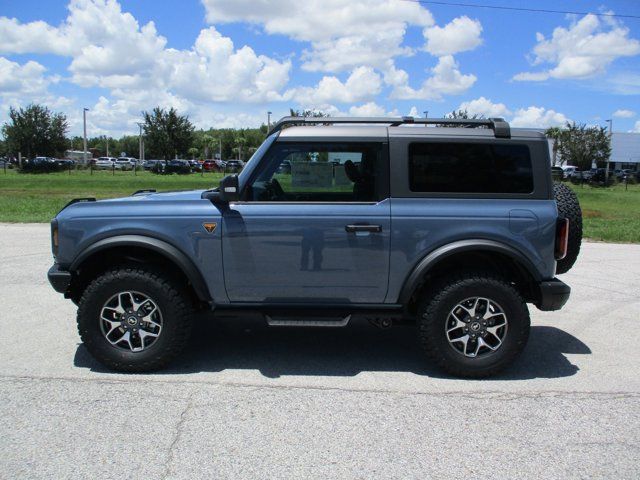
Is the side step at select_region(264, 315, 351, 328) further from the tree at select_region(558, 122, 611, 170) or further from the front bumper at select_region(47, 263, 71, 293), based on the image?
the tree at select_region(558, 122, 611, 170)

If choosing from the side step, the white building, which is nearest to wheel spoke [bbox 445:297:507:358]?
the side step

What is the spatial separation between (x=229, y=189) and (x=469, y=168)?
5.94 ft

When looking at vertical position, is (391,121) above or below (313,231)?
above

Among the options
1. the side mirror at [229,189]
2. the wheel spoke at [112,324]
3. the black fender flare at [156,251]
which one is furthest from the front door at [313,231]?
the wheel spoke at [112,324]

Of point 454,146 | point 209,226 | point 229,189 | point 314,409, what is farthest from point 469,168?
point 314,409

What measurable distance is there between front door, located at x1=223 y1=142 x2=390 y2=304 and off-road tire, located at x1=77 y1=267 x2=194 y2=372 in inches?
17.7

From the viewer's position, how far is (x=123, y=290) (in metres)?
4.36

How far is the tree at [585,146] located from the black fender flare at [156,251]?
58.1 meters

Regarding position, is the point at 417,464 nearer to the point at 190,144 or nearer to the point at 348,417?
the point at 348,417

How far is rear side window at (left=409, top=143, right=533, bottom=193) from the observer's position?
4391 mm

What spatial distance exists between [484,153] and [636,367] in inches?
86.7

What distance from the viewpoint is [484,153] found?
4.40 metres

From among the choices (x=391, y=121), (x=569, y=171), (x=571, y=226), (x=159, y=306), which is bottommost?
(x=159, y=306)

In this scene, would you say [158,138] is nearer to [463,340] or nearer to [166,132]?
[166,132]
